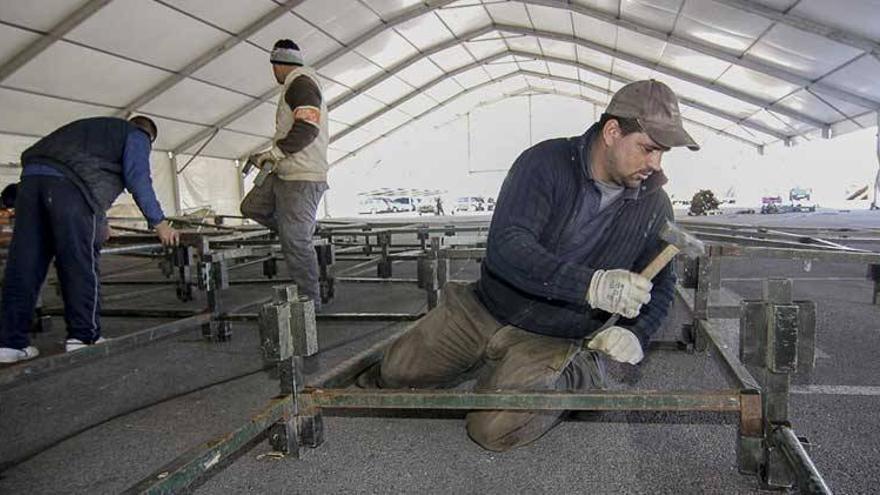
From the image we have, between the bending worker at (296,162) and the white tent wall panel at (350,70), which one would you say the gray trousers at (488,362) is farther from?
the white tent wall panel at (350,70)

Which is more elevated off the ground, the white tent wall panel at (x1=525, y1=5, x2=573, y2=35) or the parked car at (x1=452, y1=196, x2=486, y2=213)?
the white tent wall panel at (x1=525, y1=5, x2=573, y2=35)

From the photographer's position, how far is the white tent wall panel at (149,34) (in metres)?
8.01

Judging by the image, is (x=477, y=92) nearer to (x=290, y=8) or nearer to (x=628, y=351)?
(x=290, y=8)

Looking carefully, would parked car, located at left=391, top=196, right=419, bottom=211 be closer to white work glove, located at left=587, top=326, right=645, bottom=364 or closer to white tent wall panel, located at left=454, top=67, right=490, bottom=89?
white tent wall panel, located at left=454, top=67, right=490, bottom=89

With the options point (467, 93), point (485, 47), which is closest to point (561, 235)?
point (485, 47)

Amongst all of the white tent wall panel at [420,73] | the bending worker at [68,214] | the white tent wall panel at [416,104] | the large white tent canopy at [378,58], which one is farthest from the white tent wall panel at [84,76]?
the white tent wall panel at [416,104]

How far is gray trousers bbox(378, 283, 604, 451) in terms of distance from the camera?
1485 millimetres

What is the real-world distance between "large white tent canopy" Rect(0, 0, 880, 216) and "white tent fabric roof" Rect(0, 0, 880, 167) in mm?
37

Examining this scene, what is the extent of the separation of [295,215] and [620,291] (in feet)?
6.50

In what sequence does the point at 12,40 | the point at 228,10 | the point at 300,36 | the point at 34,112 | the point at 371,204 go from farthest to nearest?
the point at 371,204, the point at 300,36, the point at 34,112, the point at 228,10, the point at 12,40

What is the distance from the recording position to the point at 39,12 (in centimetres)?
742

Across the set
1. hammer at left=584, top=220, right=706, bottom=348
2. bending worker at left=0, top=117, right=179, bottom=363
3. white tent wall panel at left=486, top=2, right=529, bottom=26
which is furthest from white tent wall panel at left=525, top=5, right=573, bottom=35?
hammer at left=584, top=220, right=706, bottom=348

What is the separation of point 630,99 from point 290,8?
9.83 m

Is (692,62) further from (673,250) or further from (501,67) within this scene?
(673,250)
